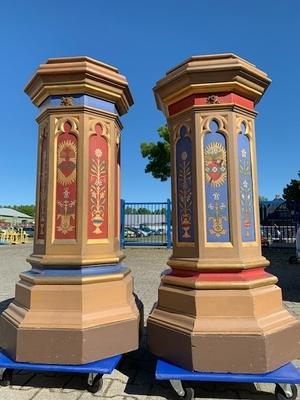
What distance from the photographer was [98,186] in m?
3.14

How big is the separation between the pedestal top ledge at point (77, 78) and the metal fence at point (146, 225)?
10306mm

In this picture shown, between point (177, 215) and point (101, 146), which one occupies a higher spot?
point (101, 146)

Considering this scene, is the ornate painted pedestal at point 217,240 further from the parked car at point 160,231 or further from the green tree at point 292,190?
the green tree at point 292,190

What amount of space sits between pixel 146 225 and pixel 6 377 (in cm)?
1193

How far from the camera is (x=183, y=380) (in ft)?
8.27

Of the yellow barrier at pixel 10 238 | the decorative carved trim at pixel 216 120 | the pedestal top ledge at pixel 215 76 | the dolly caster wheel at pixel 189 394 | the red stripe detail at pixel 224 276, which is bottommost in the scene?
the dolly caster wheel at pixel 189 394

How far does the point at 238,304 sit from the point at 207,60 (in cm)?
213

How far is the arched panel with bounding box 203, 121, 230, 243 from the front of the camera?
9.61ft

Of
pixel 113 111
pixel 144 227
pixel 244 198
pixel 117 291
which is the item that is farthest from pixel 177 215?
pixel 144 227

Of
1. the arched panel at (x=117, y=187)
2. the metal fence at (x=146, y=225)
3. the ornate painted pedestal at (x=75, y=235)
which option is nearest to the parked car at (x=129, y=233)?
the metal fence at (x=146, y=225)

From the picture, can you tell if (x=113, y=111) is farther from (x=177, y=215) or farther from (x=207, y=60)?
(x=177, y=215)

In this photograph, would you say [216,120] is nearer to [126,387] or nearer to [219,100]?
[219,100]

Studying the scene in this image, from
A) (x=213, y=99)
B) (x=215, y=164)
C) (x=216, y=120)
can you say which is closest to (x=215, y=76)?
(x=213, y=99)

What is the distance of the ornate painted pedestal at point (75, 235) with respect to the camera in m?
2.73
